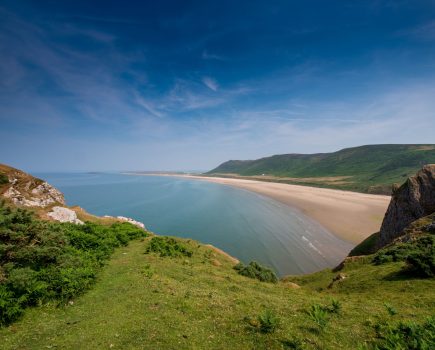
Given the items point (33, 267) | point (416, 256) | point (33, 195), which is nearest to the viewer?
point (33, 267)

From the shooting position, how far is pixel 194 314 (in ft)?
39.5

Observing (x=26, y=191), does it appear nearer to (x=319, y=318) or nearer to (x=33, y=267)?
(x=33, y=267)

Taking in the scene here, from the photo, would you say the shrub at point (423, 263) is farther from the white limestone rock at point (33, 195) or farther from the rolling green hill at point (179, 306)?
the white limestone rock at point (33, 195)

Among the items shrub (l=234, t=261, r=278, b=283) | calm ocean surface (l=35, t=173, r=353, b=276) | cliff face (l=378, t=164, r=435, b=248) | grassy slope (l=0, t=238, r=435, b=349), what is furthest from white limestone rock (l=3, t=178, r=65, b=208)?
cliff face (l=378, t=164, r=435, b=248)

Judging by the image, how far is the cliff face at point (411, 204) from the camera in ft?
99.9

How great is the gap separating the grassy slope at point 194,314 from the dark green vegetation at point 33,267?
2.48 ft

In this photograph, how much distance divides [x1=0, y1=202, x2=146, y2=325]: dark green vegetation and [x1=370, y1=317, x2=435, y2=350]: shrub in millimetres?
16513

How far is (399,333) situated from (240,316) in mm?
7176

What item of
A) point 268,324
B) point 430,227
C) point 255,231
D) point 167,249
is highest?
point 430,227

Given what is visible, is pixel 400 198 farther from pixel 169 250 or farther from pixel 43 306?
pixel 43 306

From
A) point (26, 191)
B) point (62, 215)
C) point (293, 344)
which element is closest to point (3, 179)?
point (26, 191)

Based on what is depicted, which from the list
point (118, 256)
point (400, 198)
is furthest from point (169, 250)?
point (400, 198)

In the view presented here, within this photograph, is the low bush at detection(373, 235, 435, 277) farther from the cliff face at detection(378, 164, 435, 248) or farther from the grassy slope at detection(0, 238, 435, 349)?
the cliff face at detection(378, 164, 435, 248)

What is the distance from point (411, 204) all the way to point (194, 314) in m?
35.0
